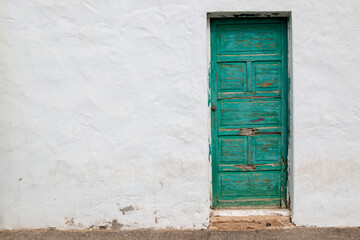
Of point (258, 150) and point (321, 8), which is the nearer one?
point (321, 8)

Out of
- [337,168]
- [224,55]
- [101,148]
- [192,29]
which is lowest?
[337,168]

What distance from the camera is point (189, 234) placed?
11.7ft

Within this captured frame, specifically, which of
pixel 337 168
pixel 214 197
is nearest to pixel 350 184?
pixel 337 168

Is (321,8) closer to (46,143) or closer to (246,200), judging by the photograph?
(246,200)

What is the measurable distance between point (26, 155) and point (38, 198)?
1.50 feet

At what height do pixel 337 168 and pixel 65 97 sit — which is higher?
pixel 65 97

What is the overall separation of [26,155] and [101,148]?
773 millimetres

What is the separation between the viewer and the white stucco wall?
11.7 feet

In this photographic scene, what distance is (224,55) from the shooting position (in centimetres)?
372

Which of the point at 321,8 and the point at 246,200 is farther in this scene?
the point at 246,200

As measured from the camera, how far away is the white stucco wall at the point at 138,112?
3555mm

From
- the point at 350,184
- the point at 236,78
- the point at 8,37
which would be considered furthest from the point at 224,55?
the point at 8,37

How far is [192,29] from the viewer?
140 inches

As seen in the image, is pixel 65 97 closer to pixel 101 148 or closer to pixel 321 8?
pixel 101 148
